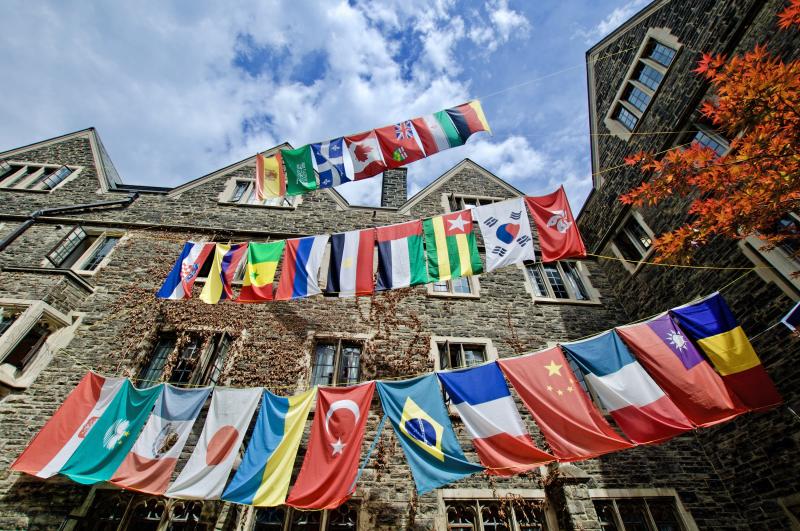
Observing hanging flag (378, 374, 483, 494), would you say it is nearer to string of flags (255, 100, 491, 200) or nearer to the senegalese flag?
the senegalese flag

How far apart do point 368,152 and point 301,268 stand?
3572 millimetres

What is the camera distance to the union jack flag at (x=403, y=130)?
9.12 meters

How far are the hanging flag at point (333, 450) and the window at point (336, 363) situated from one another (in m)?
2.26

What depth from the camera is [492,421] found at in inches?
210

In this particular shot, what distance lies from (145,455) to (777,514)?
425 inches

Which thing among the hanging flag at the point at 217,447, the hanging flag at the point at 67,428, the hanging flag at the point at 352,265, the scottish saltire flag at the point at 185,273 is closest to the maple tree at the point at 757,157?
the hanging flag at the point at 352,265

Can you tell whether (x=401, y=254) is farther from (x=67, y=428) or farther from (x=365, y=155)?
(x=67, y=428)

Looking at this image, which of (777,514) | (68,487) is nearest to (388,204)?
(68,487)

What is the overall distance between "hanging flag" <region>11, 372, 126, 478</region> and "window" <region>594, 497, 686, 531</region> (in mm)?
9442

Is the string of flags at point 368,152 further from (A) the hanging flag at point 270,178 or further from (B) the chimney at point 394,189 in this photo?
(B) the chimney at point 394,189

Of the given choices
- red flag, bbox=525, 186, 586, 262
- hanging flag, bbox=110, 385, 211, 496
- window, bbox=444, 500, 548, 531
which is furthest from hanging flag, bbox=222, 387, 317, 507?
red flag, bbox=525, 186, 586, 262

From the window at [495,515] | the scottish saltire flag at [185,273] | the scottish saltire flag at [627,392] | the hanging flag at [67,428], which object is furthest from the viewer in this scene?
the scottish saltire flag at [185,273]

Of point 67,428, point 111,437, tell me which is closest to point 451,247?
point 111,437

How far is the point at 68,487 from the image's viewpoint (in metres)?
6.27
